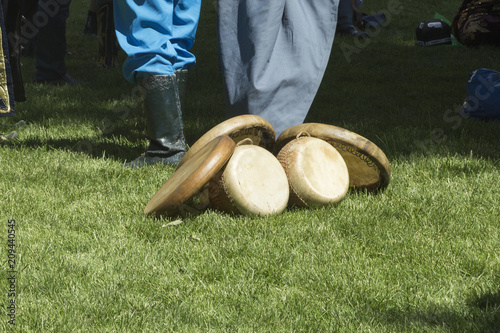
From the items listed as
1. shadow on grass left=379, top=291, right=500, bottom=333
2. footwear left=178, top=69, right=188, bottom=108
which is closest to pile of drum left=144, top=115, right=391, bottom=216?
footwear left=178, top=69, right=188, bottom=108

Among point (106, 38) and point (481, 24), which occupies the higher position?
point (106, 38)

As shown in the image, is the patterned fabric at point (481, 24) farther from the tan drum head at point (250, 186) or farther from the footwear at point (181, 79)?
the tan drum head at point (250, 186)

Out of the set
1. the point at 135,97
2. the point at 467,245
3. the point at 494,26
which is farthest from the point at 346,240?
the point at 494,26

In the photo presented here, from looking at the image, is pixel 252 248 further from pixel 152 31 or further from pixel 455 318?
pixel 152 31

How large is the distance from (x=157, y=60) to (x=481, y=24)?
5109 mm

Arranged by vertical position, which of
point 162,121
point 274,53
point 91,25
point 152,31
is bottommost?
point 91,25

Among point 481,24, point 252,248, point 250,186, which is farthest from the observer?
point 481,24

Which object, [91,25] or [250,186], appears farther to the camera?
[91,25]

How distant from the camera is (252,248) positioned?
88.8 inches

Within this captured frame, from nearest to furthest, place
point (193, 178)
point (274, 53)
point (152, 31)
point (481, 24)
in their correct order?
point (193, 178)
point (152, 31)
point (274, 53)
point (481, 24)

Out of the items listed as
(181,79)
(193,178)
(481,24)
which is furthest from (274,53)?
(481,24)

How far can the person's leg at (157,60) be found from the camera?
3.12 metres

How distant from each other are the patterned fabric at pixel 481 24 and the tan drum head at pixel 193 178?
548cm

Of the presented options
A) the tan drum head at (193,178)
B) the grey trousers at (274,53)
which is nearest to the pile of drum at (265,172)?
the tan drum head at (193,178)
